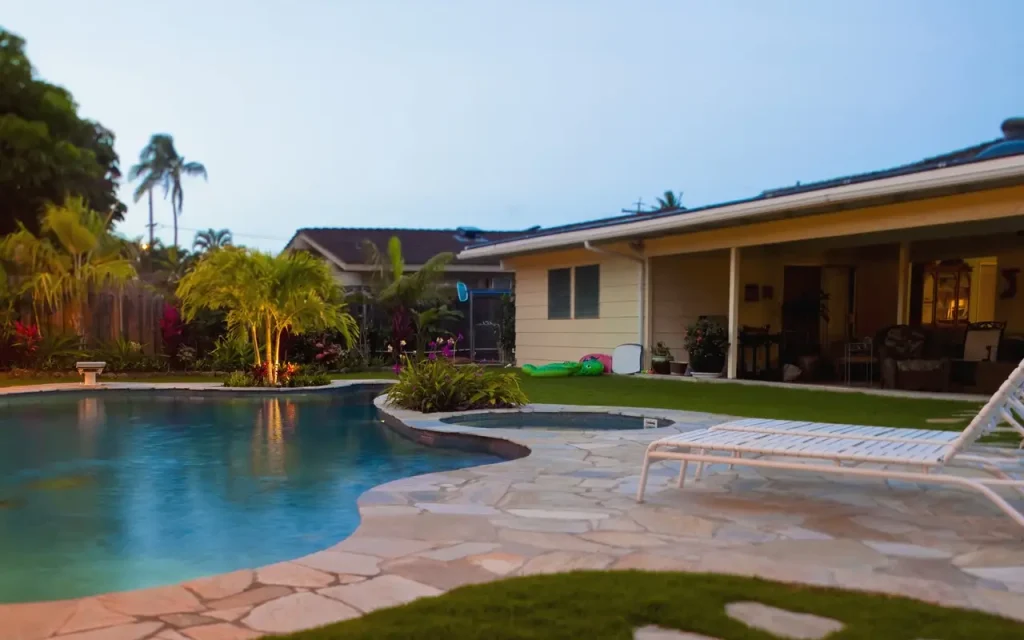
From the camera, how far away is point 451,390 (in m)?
9.30

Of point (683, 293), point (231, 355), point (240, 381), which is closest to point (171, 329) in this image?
point (231, 355)

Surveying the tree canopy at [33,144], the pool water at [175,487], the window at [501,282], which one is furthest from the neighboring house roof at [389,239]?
the pool water at [175,487]

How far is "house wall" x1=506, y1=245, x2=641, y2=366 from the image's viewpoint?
14.8 meters

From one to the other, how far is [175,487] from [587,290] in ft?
36.2

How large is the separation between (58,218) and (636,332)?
1130 centimetres

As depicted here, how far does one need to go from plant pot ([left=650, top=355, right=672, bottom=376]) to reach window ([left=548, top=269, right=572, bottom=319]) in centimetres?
252

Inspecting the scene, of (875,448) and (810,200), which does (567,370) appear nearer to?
(810,200)

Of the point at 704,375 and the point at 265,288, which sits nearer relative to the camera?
the point at 265,288

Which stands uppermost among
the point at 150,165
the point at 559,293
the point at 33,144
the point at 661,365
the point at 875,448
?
the point at 150,165

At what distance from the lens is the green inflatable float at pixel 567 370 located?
14.5m

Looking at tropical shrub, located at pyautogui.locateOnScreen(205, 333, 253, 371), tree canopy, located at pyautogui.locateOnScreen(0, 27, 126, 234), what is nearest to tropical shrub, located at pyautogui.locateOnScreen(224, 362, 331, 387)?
tropical shrub, located at pyautogui.locateOnScreen(205, 333, 253, 371)

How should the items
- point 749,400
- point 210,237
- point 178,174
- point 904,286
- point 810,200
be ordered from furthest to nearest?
point 178,174 → point 210,237 → point 904,286 → point 810,200 → point 749,400

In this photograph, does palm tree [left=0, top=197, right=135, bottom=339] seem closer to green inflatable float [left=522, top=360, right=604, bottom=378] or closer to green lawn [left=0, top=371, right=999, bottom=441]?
green lawn [left=0, top=371, right=999, bottom=441]

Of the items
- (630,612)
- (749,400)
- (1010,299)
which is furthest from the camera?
(1010,299)
